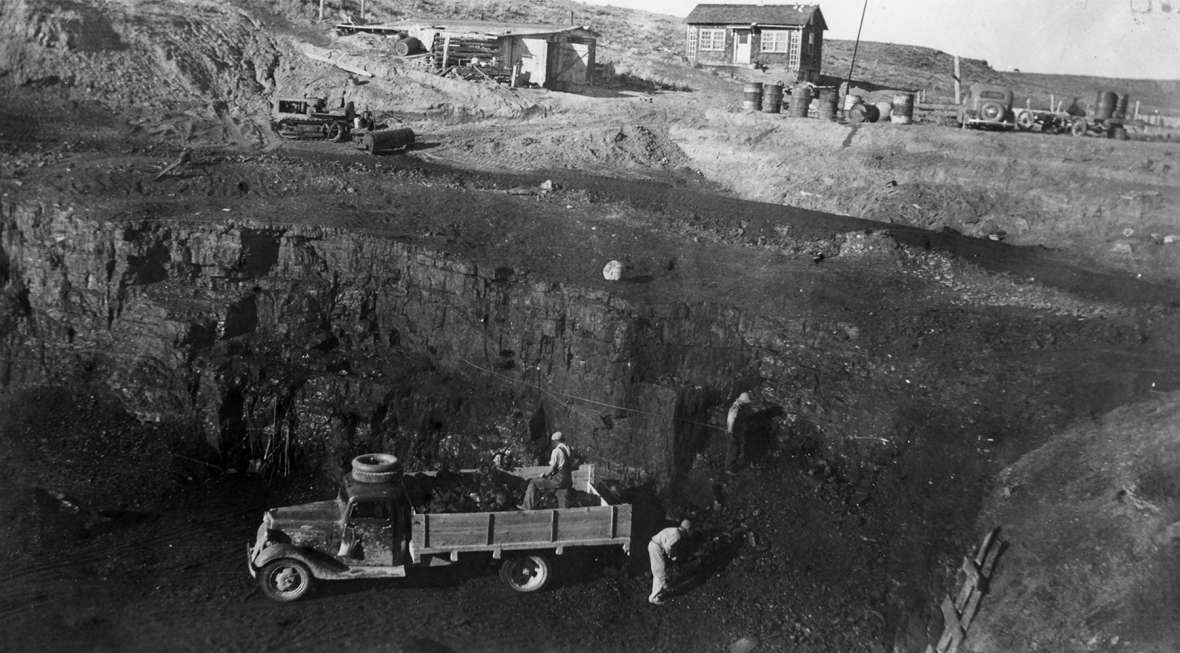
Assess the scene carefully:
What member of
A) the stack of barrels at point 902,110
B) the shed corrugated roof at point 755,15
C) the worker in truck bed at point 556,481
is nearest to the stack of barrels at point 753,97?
the stack of barrels at point 902,110

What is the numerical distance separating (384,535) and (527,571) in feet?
6.58

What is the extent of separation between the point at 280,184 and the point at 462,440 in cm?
892

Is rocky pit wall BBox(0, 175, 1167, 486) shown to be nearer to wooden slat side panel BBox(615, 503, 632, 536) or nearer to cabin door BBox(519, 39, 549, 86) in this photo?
wooden slat side panel BBox(615, 503, 632, 536)

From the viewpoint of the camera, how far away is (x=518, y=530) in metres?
12.2

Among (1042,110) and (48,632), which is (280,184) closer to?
(48,632)

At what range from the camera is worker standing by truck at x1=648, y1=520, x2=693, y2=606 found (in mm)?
12406

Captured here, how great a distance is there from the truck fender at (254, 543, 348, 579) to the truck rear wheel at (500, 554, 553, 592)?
2172mm

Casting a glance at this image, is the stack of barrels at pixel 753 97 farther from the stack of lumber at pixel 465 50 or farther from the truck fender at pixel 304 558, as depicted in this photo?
the truck fender at pixel 304 558

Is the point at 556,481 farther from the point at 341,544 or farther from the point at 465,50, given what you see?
the point at 465,50

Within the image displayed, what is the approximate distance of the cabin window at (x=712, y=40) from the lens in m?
41.4

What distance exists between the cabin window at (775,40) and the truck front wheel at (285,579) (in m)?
34.0

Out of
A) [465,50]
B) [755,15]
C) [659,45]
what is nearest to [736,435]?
[465,50]

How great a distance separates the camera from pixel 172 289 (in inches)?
725

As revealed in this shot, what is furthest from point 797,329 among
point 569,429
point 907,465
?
point 569,429
